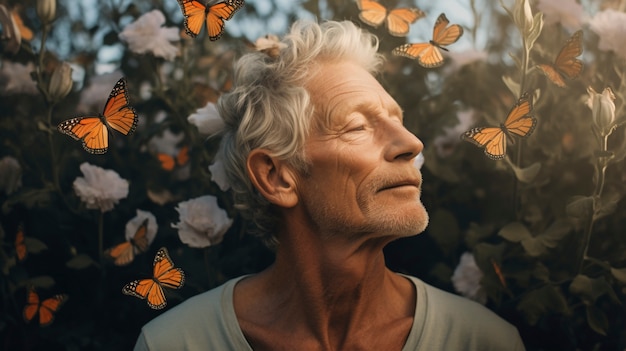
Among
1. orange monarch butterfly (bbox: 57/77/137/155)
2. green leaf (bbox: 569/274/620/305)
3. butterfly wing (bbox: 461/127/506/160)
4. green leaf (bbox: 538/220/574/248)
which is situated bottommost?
green leaf (bbox: 569/274/620/305)

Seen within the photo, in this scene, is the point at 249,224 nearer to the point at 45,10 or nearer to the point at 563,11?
the point at 45,10

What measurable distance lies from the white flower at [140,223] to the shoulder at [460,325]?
3.04 ft

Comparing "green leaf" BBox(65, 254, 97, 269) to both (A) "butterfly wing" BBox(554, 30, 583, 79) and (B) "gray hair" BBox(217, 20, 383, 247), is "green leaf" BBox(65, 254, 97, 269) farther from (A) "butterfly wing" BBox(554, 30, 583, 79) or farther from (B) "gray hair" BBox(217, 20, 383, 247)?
(A) "butterfly wing" BBox(554, 30, 583, 79)

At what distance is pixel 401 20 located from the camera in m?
2.61

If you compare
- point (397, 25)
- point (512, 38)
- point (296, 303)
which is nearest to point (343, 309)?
point (296, 303)

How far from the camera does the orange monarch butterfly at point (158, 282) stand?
226 centimetres

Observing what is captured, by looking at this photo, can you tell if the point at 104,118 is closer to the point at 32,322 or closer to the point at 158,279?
the point at 158,279

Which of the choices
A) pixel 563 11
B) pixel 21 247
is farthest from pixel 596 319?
pixel 21 247

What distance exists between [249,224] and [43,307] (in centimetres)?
73

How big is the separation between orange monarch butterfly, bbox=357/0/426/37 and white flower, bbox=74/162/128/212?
0.96 meters

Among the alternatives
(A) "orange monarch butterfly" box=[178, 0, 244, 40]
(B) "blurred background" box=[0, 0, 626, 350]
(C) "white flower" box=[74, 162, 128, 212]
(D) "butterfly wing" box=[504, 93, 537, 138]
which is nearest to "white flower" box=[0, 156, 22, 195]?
(B) "blurred background" box=[0, 0, 626, 350]

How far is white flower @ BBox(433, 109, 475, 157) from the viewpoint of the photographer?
2.89 m

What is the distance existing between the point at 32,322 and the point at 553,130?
1.86 meters

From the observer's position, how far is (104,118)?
222cm
